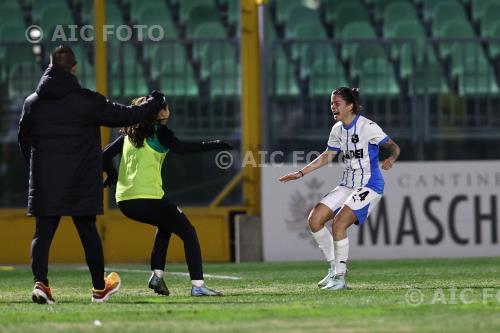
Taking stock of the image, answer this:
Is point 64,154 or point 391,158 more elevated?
point 64,154

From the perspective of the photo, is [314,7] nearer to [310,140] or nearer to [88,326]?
[310,140]

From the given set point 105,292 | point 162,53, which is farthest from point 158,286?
point 162,53

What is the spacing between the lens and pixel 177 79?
18.6 m

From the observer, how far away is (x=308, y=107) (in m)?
18.2

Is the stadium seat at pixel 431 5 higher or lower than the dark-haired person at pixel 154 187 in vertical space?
higher

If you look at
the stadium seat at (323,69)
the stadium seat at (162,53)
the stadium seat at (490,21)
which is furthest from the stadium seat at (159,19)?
the stadium seat at (490,21)

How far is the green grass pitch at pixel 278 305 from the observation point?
8.30 m

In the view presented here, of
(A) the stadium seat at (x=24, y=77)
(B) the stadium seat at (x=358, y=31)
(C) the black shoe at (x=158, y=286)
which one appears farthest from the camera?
(B) the stadium seat at (x=358, y=31)

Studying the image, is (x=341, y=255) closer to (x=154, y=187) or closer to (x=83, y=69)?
(x=154, y=187)

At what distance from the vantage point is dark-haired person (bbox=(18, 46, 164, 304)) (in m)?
10.2

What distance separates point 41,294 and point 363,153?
3.07m

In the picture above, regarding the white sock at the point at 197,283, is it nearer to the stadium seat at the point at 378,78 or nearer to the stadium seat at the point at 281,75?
the stadium seat at the point at 281,75

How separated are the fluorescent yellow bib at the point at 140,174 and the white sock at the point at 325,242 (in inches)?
64.4

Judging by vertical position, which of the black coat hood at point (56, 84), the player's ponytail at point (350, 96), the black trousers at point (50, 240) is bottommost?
the black trousers at point (50, 240)
